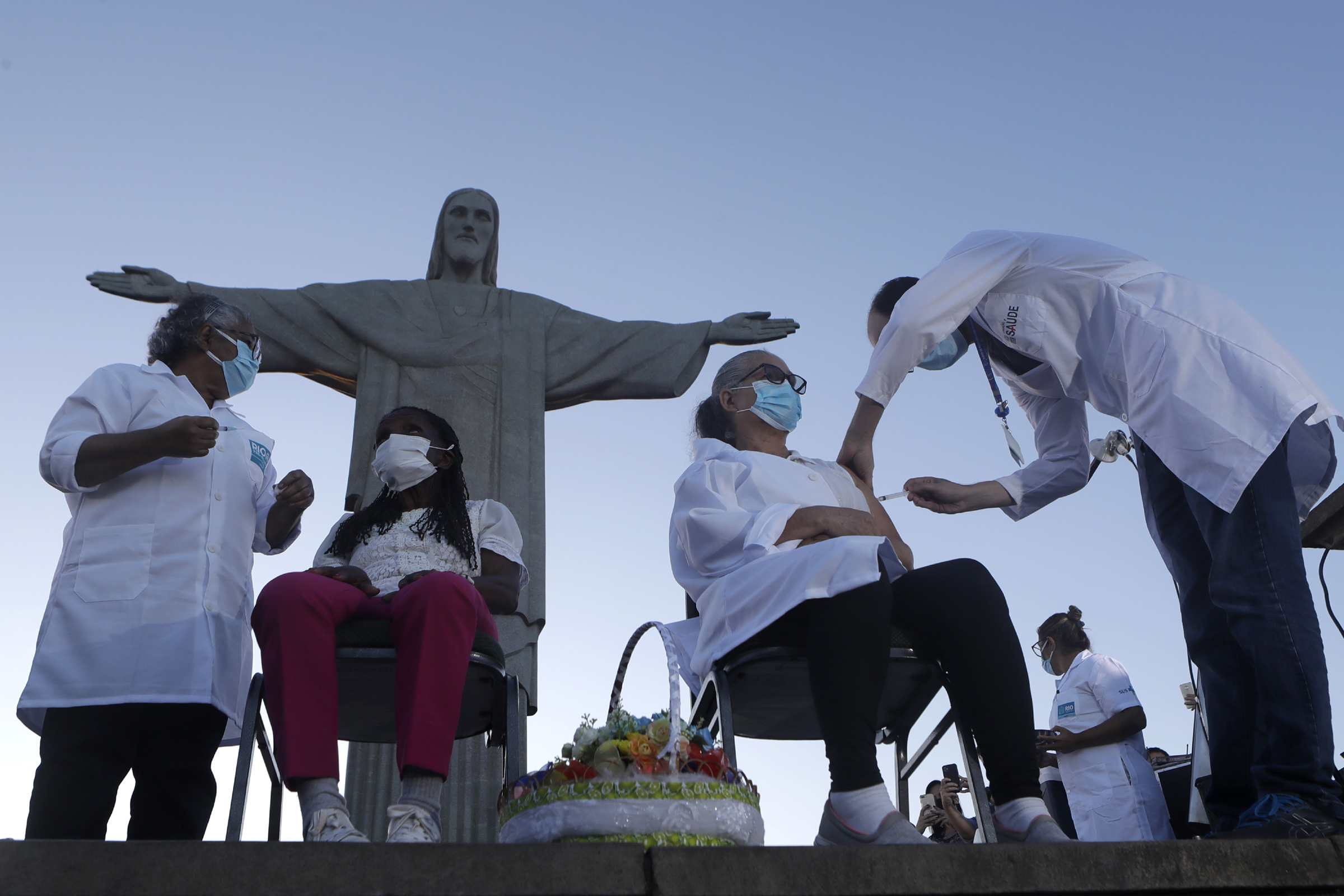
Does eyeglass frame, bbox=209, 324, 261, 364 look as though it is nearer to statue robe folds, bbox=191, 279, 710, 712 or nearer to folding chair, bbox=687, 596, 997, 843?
statue robe folds, bbox=191, 279, 710, 712

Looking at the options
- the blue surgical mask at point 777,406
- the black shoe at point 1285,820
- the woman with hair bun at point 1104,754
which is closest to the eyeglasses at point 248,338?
the blue surgical mask at point 777,406

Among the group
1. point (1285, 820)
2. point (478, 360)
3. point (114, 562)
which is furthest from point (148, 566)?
point (1285, 820)

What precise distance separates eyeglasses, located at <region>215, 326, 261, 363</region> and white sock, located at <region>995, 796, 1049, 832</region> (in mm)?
2406

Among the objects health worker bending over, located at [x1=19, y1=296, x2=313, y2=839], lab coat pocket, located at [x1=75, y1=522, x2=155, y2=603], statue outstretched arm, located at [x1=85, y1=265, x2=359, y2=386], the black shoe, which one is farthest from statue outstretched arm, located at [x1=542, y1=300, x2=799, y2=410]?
the black shoe

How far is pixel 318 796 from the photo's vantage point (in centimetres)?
246

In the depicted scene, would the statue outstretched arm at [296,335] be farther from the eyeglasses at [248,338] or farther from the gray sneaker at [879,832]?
the gray sneaker at [879,832]

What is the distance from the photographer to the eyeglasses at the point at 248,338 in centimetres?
354

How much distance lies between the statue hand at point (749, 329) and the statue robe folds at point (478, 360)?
6 cm

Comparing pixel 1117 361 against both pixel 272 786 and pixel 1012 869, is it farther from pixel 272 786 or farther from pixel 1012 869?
pixel 272 786

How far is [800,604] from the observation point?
9.76ft

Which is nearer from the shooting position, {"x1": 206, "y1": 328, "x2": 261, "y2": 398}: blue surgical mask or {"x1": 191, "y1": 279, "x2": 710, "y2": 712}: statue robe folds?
{"x1": 206, "y1": 328, "x2": 261, "y2": 398}: blue surgical mask

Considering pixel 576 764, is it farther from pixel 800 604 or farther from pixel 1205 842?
pixel 1205 842

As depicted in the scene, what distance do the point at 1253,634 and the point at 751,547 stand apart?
46.5 inches

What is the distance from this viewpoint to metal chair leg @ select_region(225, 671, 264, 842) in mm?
2498
